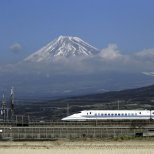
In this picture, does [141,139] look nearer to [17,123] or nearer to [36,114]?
[17,123]

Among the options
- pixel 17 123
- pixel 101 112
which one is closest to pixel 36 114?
pixel 101 112

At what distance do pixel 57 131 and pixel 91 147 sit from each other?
12.2 m

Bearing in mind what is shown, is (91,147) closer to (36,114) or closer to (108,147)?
(108,147)

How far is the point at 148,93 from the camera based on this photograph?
7057 inches

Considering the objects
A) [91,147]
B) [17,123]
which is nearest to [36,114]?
[17,123]

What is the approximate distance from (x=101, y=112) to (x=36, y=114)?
3311 centimetres

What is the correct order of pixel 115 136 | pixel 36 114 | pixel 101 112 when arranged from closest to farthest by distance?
pixel 115 136 → pixel 101 112 → pixel 36 114

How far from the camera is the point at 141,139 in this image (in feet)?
190
